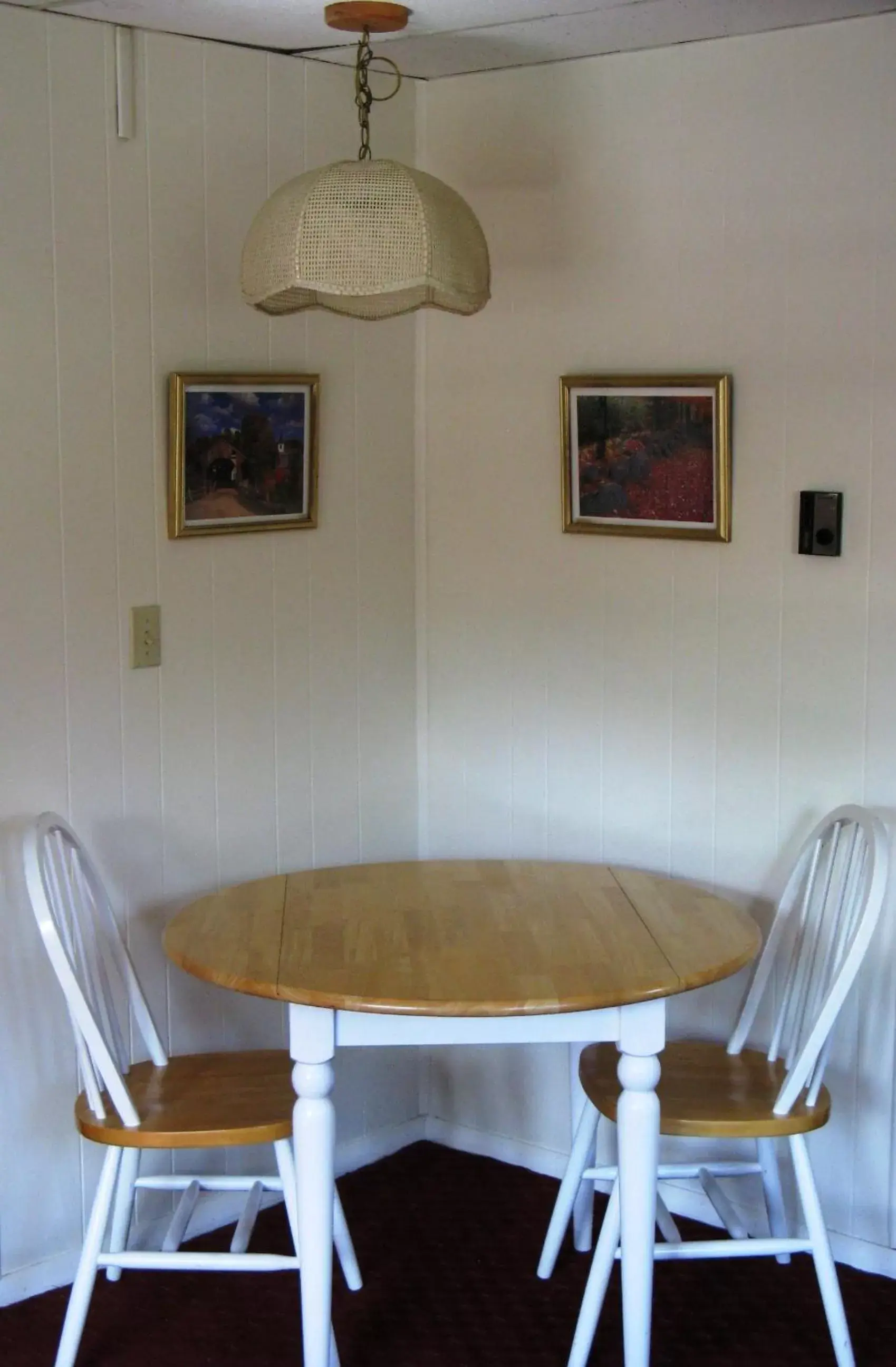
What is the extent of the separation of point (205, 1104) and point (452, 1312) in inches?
24.9

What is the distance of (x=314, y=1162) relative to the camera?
237 centimetres

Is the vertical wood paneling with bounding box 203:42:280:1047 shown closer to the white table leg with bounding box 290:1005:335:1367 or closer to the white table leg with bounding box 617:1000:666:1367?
the white table leg with bounding box 290:1005:335:1367

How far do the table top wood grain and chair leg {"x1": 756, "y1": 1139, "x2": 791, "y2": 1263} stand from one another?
45 centimetres

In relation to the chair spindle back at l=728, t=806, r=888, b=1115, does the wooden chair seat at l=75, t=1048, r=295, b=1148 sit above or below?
below

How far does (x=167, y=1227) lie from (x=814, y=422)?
1907 mm

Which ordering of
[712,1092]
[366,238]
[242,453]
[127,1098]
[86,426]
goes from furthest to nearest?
[242,453] < [86,426] < [712,1092] < [127,1098] < [366,238]

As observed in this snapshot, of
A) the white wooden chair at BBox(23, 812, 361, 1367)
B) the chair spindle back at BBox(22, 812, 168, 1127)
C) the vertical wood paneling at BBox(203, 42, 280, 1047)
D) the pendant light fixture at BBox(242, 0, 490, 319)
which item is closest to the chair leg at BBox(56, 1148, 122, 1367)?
the white wooden chair at BBox(23, 812, 361, 1367)

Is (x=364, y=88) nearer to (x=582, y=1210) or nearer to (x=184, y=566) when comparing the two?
(x=184, y=566)

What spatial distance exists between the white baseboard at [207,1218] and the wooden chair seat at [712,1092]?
2.49ft

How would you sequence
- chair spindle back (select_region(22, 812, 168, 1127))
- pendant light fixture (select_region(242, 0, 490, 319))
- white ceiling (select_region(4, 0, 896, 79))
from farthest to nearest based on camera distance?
white ceiling (select_region(4, 0, 896, 79)) < chair spindle back (select_region(22, 812, 168, 1127)) < pendant light fixture (select_region(242, 0, 490, 319))

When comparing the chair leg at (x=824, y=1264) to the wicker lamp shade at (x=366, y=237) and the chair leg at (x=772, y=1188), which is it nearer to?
the chair leg at (x=772, y=1188)

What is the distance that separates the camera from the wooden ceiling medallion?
2.50 meters

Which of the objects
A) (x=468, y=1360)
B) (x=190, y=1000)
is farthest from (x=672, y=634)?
(x=468, y=1360)

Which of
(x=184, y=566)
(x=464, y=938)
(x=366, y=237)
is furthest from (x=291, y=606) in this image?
(x=366, y=237)
